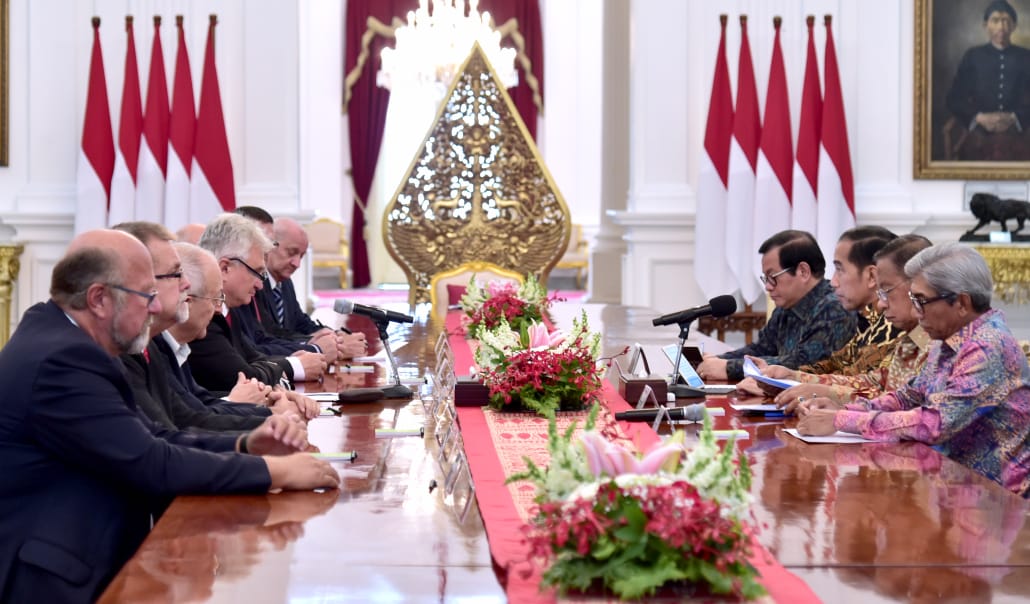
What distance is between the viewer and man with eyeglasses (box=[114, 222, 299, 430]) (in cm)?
328

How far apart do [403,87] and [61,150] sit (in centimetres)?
859

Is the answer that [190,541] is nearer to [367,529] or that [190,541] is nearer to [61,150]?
[367,529]

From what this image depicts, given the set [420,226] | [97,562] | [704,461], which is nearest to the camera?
[704,461]

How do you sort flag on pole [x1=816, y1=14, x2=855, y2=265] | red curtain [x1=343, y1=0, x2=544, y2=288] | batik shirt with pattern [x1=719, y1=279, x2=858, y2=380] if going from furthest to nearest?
red curtain [x1=343, y1=0, x2=544, y2=288] < flag on pole [x1=816, y1=14, x2=855, y2=265] < batik shirt with pattern [x1=719, y1=279, x2=858, y2=380]

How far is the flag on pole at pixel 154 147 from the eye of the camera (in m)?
8.89

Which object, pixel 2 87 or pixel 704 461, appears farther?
pixel 2 87

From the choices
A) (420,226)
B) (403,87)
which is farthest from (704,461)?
(403,87)

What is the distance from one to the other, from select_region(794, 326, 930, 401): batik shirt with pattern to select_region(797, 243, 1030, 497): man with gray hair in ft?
1.30

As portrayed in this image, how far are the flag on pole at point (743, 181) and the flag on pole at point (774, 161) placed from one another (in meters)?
0.08

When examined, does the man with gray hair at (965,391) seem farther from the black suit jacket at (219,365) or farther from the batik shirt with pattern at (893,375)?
the black suit jacket at (219,365)

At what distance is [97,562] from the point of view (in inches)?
104

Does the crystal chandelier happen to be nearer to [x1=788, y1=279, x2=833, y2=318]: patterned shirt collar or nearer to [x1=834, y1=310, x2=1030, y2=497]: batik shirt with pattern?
[x1=788, y1=279, x2=833, y2=318]: patterned shirt collar

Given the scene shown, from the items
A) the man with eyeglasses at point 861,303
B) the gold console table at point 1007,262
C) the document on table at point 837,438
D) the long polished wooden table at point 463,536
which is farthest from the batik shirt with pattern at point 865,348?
the gold console table at point 1007,262

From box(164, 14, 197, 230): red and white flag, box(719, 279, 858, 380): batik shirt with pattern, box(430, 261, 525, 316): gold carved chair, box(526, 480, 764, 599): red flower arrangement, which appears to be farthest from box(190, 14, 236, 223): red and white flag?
box(526, 480, 764, 599): red flower arrangement
